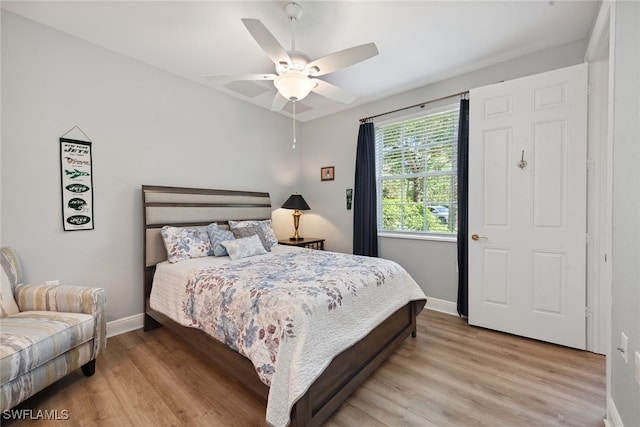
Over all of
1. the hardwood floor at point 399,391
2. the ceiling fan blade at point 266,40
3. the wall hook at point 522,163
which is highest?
the ceiling fan blade at point 266,40

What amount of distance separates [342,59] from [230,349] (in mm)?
2162

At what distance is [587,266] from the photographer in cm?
233

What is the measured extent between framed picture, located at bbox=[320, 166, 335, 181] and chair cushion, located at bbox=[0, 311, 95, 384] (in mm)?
3253

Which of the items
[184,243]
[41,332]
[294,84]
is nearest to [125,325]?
[184,243]

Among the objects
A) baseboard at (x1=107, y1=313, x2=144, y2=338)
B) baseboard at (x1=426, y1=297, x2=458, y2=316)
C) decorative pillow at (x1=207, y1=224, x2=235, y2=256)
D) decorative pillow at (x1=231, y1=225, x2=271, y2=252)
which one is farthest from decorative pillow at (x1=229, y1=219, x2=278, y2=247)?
baseboard at (x1=426, y1=297, x2=458, y2=316)

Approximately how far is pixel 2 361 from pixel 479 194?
3725 millimetres

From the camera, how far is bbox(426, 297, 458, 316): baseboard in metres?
3.17

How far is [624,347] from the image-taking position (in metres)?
1.35

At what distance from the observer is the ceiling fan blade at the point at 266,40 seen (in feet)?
5.36

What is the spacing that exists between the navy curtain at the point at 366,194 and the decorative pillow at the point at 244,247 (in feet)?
4.77

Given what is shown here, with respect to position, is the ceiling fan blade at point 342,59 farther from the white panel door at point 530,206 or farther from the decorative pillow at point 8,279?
the decorative pillow at point 8,279

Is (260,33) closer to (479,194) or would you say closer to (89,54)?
(89,54)

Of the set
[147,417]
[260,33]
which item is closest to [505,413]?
[147,417]

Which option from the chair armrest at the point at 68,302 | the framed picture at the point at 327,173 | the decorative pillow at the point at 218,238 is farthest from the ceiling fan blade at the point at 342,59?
the chair armrest at the point at 68,302
